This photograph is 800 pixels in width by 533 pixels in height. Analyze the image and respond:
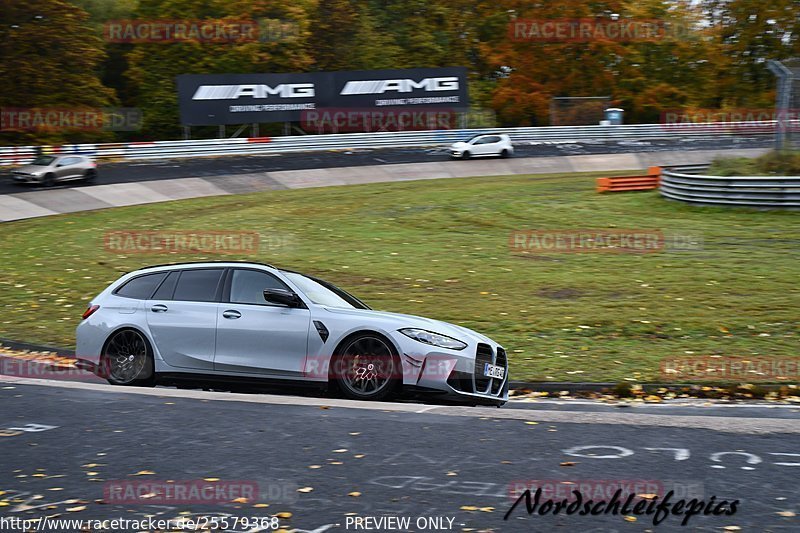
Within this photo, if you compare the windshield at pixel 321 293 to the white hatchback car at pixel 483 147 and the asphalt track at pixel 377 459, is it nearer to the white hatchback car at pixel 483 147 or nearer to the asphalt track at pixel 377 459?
the asphalt track at pixel 377 459

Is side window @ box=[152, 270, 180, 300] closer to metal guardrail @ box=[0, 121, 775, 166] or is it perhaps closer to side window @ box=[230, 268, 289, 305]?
side window @ box=[230, 268, 289, 305]

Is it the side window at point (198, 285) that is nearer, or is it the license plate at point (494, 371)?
the license plate at point (494, 371)

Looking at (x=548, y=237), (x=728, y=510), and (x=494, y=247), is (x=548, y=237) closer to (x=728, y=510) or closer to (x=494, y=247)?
(x=494, y=247)

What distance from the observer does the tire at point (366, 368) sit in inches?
340

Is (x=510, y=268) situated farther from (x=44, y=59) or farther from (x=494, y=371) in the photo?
(x=44, y=59)

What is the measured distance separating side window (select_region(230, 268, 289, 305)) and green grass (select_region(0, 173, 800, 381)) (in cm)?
323

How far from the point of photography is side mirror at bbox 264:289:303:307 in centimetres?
905

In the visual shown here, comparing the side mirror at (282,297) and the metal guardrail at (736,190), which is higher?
Result: the metal guardrail at (736,190)

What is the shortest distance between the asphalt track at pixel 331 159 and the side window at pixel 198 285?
25046 millimetres

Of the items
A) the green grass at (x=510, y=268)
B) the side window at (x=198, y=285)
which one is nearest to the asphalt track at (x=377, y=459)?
the side window at (x=198, y=285)

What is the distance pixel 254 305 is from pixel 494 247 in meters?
12.5

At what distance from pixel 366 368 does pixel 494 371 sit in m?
1.29

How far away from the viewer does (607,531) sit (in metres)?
5.09

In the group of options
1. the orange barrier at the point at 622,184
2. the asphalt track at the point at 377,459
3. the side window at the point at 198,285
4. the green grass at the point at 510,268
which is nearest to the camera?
the asphalt track at the point at 377,459
